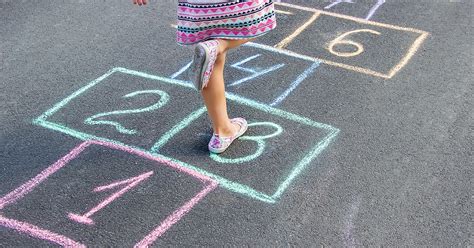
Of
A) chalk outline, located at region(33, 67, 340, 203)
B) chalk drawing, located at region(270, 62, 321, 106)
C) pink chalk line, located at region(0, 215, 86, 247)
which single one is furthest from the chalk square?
pink chalk line, located at region(0, 215, 86, 247)

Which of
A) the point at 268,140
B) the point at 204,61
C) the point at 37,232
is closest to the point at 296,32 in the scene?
the point at 268,140

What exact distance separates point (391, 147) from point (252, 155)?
0.76m

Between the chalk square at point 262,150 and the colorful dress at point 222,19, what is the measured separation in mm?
628

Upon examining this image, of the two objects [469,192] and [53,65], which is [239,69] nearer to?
[53,65]

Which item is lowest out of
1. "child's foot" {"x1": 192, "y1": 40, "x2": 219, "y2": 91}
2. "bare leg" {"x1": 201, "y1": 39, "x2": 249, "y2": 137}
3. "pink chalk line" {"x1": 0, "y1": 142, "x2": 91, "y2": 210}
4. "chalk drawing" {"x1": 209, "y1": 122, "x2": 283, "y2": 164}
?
"chalk drawing" {"x1": 209, "y1": 122, "x2": 283, "y2": 164}

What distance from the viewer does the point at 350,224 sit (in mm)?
2561

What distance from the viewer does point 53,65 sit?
404 cm

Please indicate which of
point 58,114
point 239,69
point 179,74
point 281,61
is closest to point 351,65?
point 281,61

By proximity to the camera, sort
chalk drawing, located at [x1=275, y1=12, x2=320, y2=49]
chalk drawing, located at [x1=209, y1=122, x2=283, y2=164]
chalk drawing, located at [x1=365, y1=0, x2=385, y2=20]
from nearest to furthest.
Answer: chalk drawing, located at [x1=209, y1=122, x2=283, y2=164] → chalk drawing, located at [x1=275, y1=12, x2=320, y2=49] → chalk drawing, located at [x1=365, y1=0, x2=385, y2=20]

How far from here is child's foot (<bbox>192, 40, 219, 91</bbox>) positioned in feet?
8.71

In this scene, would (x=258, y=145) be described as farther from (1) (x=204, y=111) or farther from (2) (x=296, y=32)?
(2) (x=296, y=32)

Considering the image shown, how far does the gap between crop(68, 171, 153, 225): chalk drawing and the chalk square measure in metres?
0.24

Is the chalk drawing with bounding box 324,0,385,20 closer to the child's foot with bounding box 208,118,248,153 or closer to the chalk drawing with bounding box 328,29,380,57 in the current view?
the chalk drawing with bounding box 328,29,380,57

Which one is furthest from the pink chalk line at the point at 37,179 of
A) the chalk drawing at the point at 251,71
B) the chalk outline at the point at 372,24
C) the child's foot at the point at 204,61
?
the chalk outline at the point at 372,24
